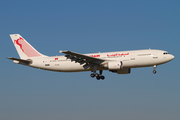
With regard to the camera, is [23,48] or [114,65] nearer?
[114,65]

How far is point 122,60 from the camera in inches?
1991

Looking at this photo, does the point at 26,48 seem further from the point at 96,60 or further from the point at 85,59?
the point at 96,60

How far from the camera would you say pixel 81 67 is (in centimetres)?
5275

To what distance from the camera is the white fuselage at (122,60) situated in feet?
164

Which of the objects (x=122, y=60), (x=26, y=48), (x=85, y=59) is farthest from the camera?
(x=26, y=48)

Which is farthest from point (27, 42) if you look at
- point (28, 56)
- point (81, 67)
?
point (81, 67)

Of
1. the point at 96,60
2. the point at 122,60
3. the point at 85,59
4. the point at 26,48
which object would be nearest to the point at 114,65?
the point at 122,60

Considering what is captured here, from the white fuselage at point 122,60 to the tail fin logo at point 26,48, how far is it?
290cm

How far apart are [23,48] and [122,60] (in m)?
19.5

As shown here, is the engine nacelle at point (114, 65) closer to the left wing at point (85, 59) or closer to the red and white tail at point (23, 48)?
the left wing at point (85, 59)

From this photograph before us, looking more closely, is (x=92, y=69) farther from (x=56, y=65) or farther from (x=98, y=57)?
(x=56, y=65)

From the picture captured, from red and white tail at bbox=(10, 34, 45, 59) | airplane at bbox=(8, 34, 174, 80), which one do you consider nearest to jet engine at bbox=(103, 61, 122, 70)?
airplane at bbox=(8, 34, 174, 80)

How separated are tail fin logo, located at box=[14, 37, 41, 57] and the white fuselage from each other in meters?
2.90

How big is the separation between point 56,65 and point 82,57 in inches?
230
